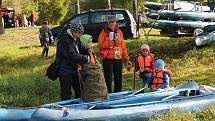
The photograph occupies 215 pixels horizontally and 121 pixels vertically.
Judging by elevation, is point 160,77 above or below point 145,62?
below

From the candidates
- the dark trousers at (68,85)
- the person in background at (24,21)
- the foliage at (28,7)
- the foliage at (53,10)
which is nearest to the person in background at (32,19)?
the person in background at (24,21)

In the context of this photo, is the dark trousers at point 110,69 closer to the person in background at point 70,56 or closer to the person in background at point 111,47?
the person in background at point 111,47

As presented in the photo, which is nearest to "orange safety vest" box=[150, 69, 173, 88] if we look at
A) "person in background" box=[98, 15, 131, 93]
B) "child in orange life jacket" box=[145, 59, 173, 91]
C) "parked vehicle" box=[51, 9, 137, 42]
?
"child in orange life jacket" box=[145, 59, 173, 91]

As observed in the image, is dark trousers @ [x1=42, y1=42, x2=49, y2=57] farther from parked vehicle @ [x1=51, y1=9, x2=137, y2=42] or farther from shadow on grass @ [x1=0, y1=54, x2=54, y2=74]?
parked vehicle @ [x1=51, y1=9, x2=137, y2=42]

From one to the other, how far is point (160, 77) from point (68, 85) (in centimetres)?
171

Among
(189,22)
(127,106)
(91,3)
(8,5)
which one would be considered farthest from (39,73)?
(8,5)

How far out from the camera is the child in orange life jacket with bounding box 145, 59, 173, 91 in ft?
29.3

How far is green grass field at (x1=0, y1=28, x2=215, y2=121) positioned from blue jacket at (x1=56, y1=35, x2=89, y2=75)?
2.02 metres

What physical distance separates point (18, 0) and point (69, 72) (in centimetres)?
4796

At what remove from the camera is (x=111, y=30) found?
9883 millimetres

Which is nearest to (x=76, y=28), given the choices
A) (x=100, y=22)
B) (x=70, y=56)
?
(x=70, y=56)

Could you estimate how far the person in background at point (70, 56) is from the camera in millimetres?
8688

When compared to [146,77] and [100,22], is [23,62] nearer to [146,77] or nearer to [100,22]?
[100,22]

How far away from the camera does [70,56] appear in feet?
28.5
